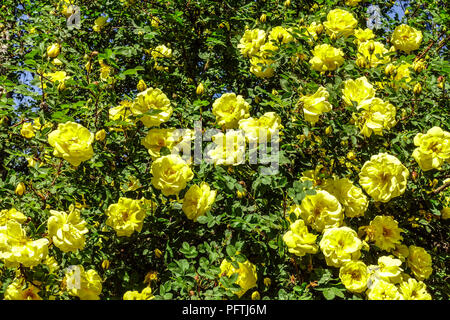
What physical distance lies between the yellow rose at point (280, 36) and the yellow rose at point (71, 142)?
933 mm

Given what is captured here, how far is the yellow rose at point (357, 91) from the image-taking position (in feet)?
4.94

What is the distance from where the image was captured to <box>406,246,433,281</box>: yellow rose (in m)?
1.55

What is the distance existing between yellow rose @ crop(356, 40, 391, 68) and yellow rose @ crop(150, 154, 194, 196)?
997 millimetres

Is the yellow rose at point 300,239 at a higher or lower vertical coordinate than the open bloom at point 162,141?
lower

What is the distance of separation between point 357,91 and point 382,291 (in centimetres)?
75

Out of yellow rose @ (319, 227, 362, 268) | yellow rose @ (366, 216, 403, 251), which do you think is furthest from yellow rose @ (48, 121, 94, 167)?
yellow rose @ (366, 216, 403, 251)

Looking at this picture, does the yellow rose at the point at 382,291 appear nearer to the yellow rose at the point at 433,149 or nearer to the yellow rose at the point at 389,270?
the yellow rose at the point at 389,270

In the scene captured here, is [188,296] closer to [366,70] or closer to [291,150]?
[291,150]

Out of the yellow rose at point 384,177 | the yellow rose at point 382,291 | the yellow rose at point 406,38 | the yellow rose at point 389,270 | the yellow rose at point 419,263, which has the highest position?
the yellow rose at point 406,38

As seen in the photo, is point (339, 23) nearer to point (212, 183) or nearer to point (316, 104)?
point (316, 104)

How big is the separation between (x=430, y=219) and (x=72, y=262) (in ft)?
5.22

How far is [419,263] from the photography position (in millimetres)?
1566

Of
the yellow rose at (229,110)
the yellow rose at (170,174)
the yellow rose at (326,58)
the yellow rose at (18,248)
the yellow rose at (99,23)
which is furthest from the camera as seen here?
the yellow rose at (99,23)

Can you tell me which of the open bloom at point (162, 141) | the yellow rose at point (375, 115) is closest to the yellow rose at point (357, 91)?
the yellow rose at point (375, 115)
